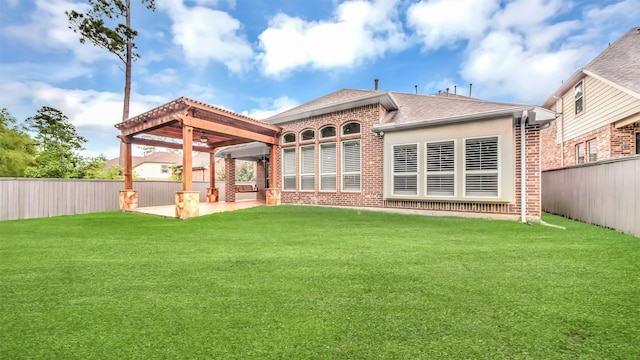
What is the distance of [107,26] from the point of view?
50.8ft

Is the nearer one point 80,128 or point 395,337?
point 395,337

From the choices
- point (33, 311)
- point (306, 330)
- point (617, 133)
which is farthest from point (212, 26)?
point (617, 133)

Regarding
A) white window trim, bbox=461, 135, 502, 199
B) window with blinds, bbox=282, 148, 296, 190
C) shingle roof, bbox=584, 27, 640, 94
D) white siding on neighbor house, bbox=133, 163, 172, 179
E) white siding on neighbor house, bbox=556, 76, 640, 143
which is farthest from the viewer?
white siding on neighbor house, bbox=133, 163, 172, 179

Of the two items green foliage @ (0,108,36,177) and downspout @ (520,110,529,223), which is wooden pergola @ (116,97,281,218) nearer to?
downspout @ (520,110,529,223)

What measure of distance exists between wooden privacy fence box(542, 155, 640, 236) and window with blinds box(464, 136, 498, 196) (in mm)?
2221

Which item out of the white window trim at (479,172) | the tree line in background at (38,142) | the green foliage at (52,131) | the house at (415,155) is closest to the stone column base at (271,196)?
the house at (415,155)

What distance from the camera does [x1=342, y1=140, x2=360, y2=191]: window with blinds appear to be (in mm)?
10184

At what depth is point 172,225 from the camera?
723cm

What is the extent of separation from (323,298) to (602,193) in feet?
26.3

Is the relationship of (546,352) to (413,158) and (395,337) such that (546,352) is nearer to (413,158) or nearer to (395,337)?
(395,337)

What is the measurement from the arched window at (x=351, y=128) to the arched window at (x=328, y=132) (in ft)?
1.43

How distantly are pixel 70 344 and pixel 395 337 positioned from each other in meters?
2.27

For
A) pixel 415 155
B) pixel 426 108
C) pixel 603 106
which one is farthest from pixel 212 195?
pixel 603 106

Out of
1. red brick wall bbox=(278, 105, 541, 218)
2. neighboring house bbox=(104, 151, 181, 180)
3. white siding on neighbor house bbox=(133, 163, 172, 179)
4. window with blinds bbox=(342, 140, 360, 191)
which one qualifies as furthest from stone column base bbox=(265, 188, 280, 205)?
white siding on neighbor house bbox=(133, 163, 172, 179)
